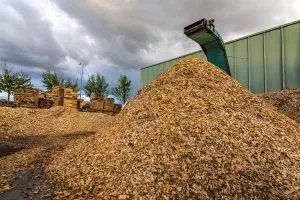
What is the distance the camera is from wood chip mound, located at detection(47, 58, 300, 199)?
5141 millimetres

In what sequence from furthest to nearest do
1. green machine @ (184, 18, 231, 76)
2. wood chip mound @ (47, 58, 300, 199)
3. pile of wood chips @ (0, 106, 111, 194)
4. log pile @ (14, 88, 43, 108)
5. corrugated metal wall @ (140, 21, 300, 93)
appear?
log pile @ (14, 88, 43, 108), corrugated metal wall @ (140, 21, 300, 93), pile of wood chips @ (0, 106, 111, 194), green machine @ (184, 18, 231, 76), wood chip mound @ (47, 58, 300, 199)

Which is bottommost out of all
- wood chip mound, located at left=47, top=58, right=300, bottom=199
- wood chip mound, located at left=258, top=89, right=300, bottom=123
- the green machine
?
wood chip mound, located at left=47, top=58, right=300, bottom=199

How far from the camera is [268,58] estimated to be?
627 inches

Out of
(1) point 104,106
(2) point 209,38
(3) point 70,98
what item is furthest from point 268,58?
(3) point 70,98

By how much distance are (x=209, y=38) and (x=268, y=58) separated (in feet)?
18.0

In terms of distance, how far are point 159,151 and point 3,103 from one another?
885 inches

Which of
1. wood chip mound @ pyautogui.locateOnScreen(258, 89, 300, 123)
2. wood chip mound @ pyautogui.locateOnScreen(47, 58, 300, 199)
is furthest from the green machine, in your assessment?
wood chip mound @ pyautogui.locateOnScreen(47, 58, 300, 199)

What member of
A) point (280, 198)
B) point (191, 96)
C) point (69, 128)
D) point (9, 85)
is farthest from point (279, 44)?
point (9, 85)

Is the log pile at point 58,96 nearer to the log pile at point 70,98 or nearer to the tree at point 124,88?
the log pile at point 70,98

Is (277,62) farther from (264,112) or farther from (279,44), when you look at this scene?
(264,112)

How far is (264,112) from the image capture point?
24.5 feet

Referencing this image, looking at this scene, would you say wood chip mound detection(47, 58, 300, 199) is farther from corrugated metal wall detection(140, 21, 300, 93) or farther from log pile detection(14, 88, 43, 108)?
log pile detection(14, 88, 43, 108)

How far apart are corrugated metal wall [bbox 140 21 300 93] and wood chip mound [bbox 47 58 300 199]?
→ 8.00m

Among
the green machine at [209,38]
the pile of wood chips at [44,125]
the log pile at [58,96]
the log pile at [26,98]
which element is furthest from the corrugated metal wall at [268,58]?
the log pile at [26,98]
